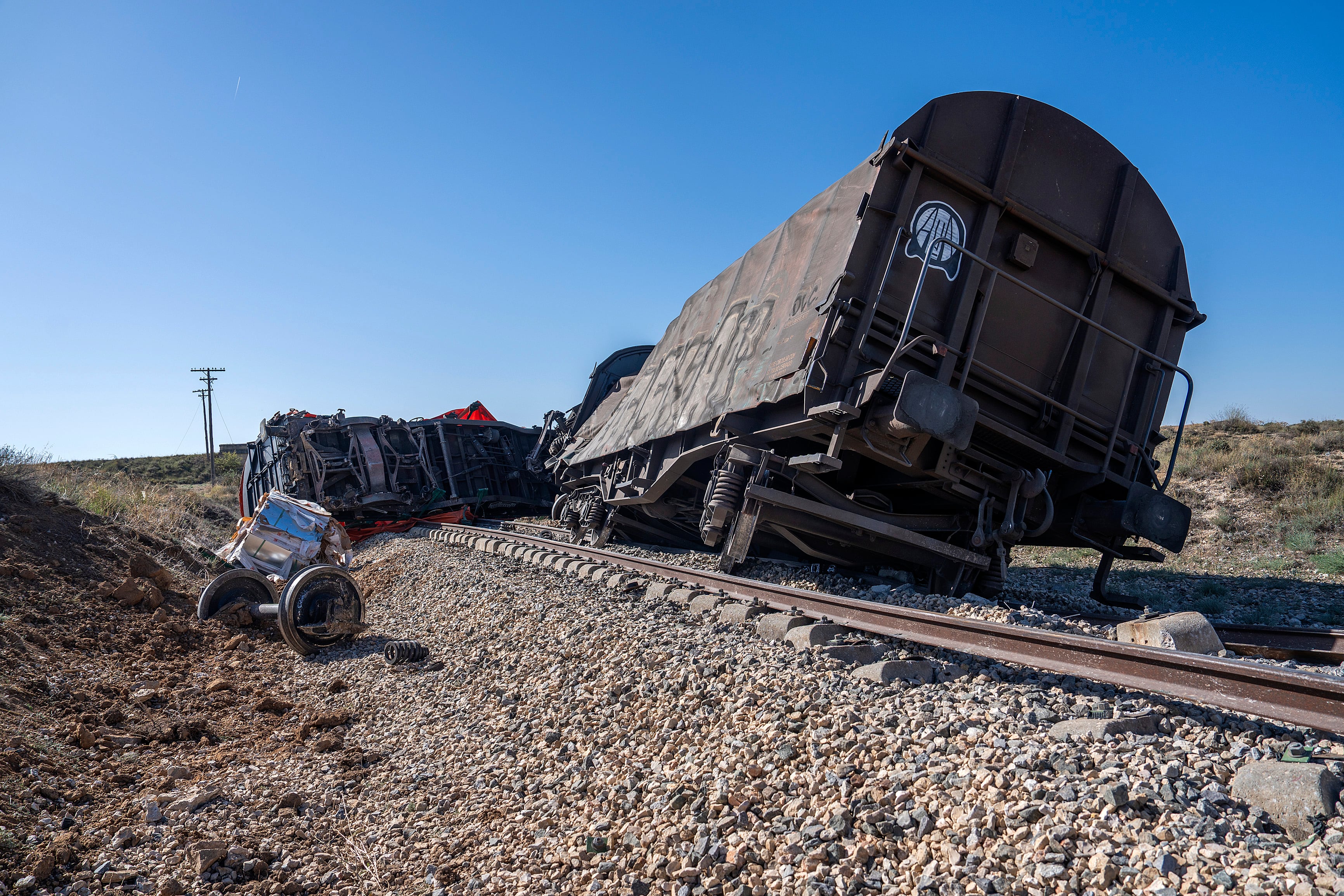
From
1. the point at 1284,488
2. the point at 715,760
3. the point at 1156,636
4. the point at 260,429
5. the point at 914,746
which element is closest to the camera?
the point at 914,746

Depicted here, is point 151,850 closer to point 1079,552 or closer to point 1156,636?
point 1156,636

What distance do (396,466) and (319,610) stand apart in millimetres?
13181

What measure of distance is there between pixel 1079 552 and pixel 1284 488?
4.78m

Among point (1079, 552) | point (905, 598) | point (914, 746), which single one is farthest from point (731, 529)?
point (1079, 552)

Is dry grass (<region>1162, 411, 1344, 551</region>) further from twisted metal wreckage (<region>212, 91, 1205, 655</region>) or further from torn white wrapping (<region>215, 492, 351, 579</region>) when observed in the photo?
torn white wrapping (<region>215, 492, 351, 579</region>)

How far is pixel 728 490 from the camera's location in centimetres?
696

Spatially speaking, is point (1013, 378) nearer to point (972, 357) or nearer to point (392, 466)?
point (972, 357)

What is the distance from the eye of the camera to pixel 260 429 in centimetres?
1947

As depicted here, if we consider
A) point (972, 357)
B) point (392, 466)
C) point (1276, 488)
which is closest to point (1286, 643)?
point (972, 357)

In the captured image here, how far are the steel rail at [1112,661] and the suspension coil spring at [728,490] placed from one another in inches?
47.3

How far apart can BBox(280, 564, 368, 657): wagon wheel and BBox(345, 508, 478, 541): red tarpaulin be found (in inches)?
459

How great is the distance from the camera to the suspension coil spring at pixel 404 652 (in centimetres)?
642

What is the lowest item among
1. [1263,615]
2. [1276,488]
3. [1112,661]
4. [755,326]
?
[1112,661]

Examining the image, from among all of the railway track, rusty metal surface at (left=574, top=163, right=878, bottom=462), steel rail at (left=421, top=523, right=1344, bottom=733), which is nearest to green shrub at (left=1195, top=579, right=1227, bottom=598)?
the railway track
